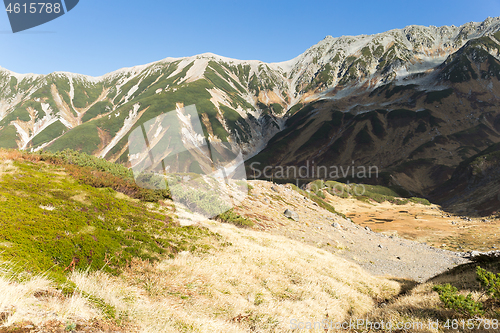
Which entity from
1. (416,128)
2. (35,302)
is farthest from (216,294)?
(416,128)

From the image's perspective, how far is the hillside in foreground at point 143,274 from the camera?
4.82 meters

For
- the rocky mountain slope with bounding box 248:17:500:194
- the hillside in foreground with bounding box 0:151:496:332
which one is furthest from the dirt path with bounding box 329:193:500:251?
the rocky mountain slope with bounding box 248:17:500:194

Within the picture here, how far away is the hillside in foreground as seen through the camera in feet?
15.8

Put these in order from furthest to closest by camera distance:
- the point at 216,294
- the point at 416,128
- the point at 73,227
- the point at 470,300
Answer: the point at 416,128 → the point at 73,227 → the point at 216,294 → the point at 470,300

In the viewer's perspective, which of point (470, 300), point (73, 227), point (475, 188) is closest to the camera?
point (470, 300)

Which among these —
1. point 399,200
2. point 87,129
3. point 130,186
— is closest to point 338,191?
point 399,200

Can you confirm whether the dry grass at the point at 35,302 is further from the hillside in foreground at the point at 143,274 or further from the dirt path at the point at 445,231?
the dirt path at the point at 445,231

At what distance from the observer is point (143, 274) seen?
7.67 meters

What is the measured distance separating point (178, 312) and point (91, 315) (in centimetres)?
214

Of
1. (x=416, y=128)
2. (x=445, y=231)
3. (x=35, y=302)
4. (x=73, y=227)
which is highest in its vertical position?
(x=416, y=128)

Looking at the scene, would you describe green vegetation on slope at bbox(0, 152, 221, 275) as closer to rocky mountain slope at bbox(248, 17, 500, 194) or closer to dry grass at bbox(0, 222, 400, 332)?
dry grass at bbox(0, 222, 400, 332)

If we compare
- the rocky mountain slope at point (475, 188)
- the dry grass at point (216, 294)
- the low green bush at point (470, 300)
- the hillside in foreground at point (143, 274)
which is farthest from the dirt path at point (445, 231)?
the low green bush at point (470, 300)

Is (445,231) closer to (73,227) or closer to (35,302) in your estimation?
(73,227)

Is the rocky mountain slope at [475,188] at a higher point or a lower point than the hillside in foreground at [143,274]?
lower
